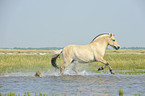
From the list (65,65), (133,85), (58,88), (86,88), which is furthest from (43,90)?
(65,65)

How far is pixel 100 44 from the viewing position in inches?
589

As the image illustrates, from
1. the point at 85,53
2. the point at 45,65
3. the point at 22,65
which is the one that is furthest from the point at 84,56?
the point at 22,65

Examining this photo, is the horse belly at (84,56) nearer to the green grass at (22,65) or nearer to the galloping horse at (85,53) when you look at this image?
the galloping horse at (85,53)

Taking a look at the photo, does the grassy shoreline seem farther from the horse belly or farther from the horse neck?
the horse neck

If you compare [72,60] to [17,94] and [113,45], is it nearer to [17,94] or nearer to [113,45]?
[113,45]

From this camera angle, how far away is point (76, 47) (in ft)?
48.8

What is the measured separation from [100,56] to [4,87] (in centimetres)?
652

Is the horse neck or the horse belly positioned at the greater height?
the horse neck

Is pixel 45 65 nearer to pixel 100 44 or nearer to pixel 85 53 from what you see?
pixel 85 53

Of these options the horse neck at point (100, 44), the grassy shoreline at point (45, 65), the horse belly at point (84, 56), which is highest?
the horse neck at point (100, 44)

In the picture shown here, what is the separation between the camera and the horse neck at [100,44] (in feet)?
48.7

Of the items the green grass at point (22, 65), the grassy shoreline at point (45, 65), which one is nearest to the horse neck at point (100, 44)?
the grassy shoreline at point (45, 65)

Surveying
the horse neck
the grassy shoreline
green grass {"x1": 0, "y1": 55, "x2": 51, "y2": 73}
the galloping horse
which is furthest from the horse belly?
green grass {"x1": 0, "y1": 55, "x2": 51, "y2": 73}

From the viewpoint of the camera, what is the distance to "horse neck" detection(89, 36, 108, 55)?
1484 centimetres
